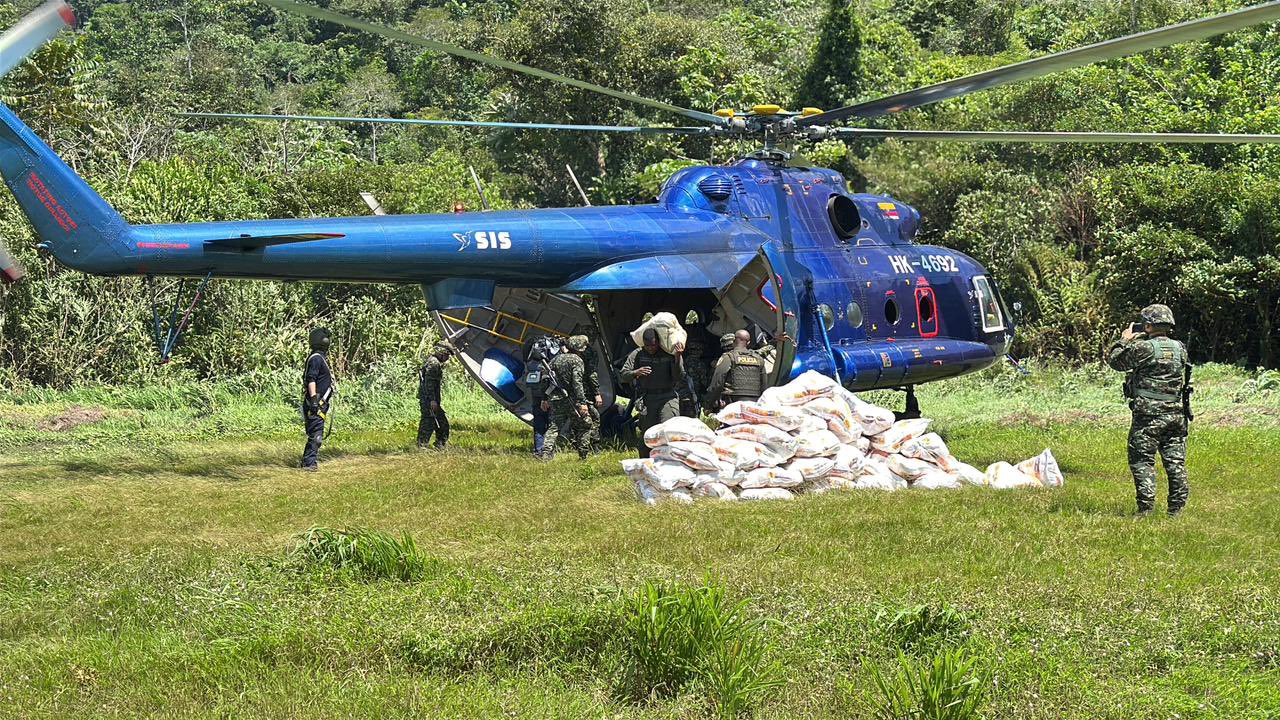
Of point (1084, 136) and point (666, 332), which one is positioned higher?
point (1084, 136)

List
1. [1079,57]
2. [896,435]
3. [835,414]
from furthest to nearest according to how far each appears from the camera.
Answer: [896,435] → [835,414] → [1079,57]

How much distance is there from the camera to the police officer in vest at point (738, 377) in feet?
45.6

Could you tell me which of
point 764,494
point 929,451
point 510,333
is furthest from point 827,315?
point 764,494

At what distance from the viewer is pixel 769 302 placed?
1467 cm

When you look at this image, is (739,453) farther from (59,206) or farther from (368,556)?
(59,206)

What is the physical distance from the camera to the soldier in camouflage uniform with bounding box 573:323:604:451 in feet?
47.6

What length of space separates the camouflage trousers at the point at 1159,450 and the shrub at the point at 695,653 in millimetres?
5265

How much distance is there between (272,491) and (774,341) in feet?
18.1

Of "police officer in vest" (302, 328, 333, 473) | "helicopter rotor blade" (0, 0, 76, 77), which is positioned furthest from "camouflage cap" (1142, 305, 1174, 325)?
"helicopter rotor blade" (0, 0, 76, 77)

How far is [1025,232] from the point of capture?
28.6 meters

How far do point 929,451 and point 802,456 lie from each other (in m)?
1.33

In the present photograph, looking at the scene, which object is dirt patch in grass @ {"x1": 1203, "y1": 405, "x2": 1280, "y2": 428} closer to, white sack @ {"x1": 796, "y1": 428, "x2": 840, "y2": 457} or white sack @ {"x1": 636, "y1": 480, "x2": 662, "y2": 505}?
white sack @ {"x1": 796, "y1": 428, "x2": 840, "y2": 457}

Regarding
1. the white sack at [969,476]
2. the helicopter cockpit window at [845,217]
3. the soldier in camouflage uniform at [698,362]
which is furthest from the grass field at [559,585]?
the helicopter cockpit window at [845,217]

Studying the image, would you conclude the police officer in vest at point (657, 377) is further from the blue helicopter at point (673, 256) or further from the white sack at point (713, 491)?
the white sack at point (713, 491)
